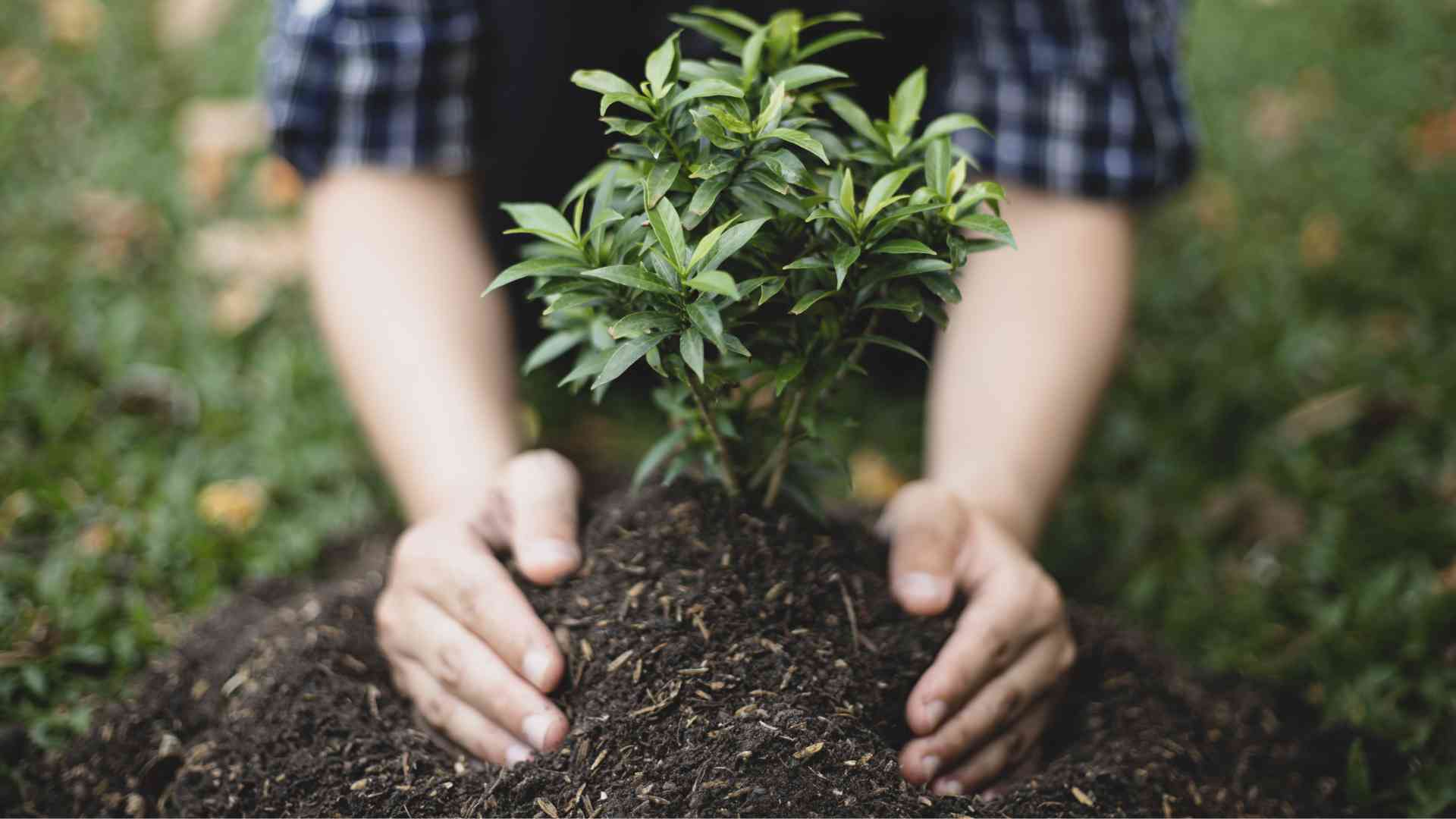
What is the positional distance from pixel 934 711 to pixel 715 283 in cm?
78

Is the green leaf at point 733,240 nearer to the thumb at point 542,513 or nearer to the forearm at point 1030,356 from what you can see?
the thumb at point 542,513

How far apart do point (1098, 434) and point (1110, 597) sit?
63cm

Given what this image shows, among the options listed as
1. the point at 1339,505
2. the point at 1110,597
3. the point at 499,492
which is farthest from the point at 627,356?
the point at 1339,505

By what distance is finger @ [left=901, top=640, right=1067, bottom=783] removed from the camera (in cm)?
152

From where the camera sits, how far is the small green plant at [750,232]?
1.22m

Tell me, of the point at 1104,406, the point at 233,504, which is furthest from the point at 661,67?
the point at 1104,406

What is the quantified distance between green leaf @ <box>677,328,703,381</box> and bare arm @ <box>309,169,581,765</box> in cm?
54

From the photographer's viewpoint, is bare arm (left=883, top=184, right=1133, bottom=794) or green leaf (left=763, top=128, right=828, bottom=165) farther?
bare arm (left=883, top=184, right=1133, bottom=794)

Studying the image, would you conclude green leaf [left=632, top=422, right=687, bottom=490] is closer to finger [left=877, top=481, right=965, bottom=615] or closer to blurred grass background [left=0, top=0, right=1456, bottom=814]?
finger [left=877, top=481, right=965, bottom=615]

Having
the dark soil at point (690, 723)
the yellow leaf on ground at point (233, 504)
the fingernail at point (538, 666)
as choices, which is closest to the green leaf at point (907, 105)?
the dark soil at point (690, 723)

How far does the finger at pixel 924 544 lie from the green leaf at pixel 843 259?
Result: 615mm

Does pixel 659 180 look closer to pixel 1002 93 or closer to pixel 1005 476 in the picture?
pixel 1005 476

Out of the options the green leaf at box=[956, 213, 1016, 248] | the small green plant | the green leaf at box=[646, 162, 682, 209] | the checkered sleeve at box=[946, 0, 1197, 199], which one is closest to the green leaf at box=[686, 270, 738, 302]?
the small green plant

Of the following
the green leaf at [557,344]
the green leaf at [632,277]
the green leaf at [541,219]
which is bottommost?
the green leaf at [557,344]
